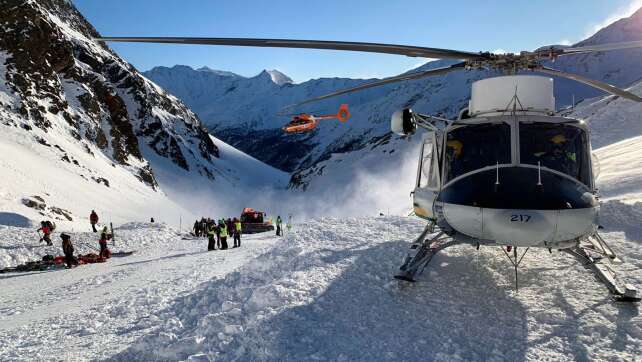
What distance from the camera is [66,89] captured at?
62.5 meters

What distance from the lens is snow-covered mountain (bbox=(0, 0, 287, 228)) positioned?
117ft

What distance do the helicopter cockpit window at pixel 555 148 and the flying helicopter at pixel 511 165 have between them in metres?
0.02

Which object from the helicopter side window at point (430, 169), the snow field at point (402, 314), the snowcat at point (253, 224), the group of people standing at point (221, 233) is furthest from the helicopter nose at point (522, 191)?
the snowcat at point (253, 224)

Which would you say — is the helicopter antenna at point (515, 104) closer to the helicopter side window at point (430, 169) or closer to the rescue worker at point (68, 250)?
the helicopter side window at point (430, 169)

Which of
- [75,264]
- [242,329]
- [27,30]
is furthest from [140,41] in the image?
[27,30]

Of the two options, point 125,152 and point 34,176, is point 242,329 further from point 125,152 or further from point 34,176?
point 125,152

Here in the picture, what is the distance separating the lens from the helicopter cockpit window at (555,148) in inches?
249

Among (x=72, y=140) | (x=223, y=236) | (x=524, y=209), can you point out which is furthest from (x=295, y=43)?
(x=72, y=140)

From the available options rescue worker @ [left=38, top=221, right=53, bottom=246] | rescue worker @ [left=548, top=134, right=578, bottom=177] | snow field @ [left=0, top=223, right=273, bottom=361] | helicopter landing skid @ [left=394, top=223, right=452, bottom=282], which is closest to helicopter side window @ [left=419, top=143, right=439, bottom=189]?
helicopter landing skid @ [left=394, top=223, right=452, bottom=282]

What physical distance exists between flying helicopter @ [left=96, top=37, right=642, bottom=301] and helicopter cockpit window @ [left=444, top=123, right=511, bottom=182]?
0.02 m

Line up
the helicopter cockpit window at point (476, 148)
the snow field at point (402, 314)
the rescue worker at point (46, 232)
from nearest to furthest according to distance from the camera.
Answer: the snow field at point (402, 314) → the helicopter cockpit window at point (476, 148) → the rescue worker at point (46, 232)

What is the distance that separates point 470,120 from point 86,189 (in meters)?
43.2

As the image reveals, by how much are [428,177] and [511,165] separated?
2104mm

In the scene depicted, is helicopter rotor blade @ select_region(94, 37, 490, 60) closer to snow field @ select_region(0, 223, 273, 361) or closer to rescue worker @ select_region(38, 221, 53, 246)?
snow field @ select_region(0, 223, 273, 361)
